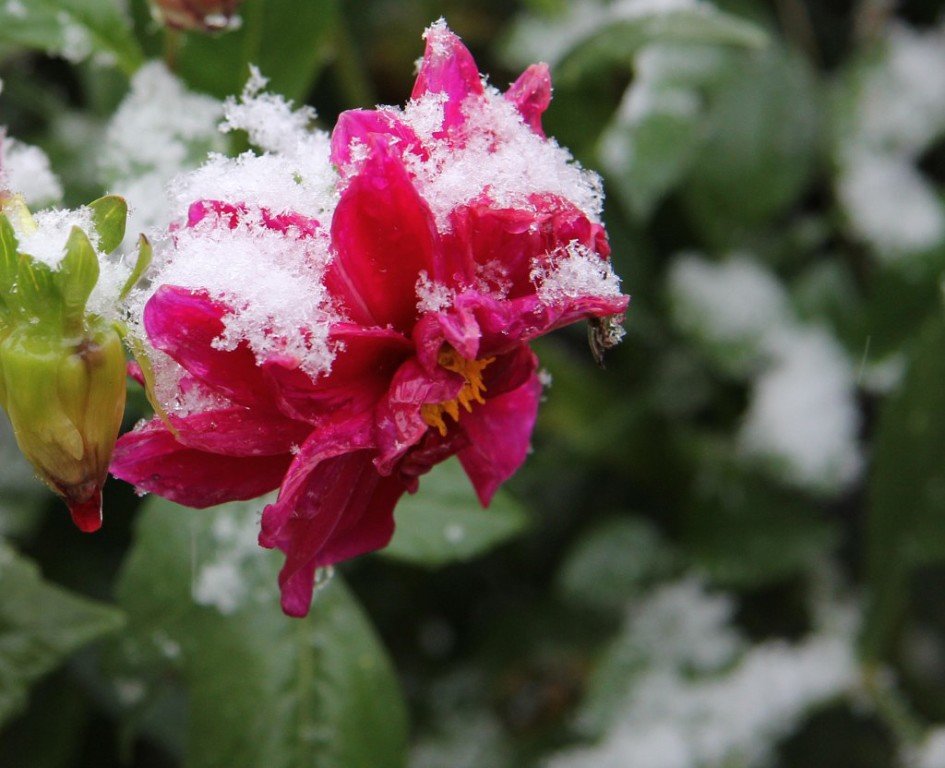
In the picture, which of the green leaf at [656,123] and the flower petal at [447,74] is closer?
the flower petal at [447,74]

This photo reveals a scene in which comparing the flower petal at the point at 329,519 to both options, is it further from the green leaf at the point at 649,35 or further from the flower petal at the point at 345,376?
the green leaf at the point at 649,35

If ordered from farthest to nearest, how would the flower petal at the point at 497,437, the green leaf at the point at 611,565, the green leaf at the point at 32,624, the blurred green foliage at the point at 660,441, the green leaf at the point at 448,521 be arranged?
the green leaf at the point at 611,565, the blurred green foliage at the point at 660,441, the green leaf at the point at 448,521, the green leaf at the point at 32,624, the flower petal at the point at 497,437

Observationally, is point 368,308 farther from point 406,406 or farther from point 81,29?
point 81,29

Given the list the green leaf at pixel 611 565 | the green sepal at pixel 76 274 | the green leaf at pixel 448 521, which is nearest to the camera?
the green sepal at pixel 76 274

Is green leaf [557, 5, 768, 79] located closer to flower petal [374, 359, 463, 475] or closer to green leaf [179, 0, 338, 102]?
green leaf [179, 0, 338, 102]

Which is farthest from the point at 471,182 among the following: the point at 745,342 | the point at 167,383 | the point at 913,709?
the point at 913,709

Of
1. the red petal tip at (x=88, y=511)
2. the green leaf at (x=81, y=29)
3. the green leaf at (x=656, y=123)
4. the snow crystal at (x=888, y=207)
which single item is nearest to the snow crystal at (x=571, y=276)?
the red petal tip at (x=88, y=511)

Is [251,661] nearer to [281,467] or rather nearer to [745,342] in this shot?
[281,467]
